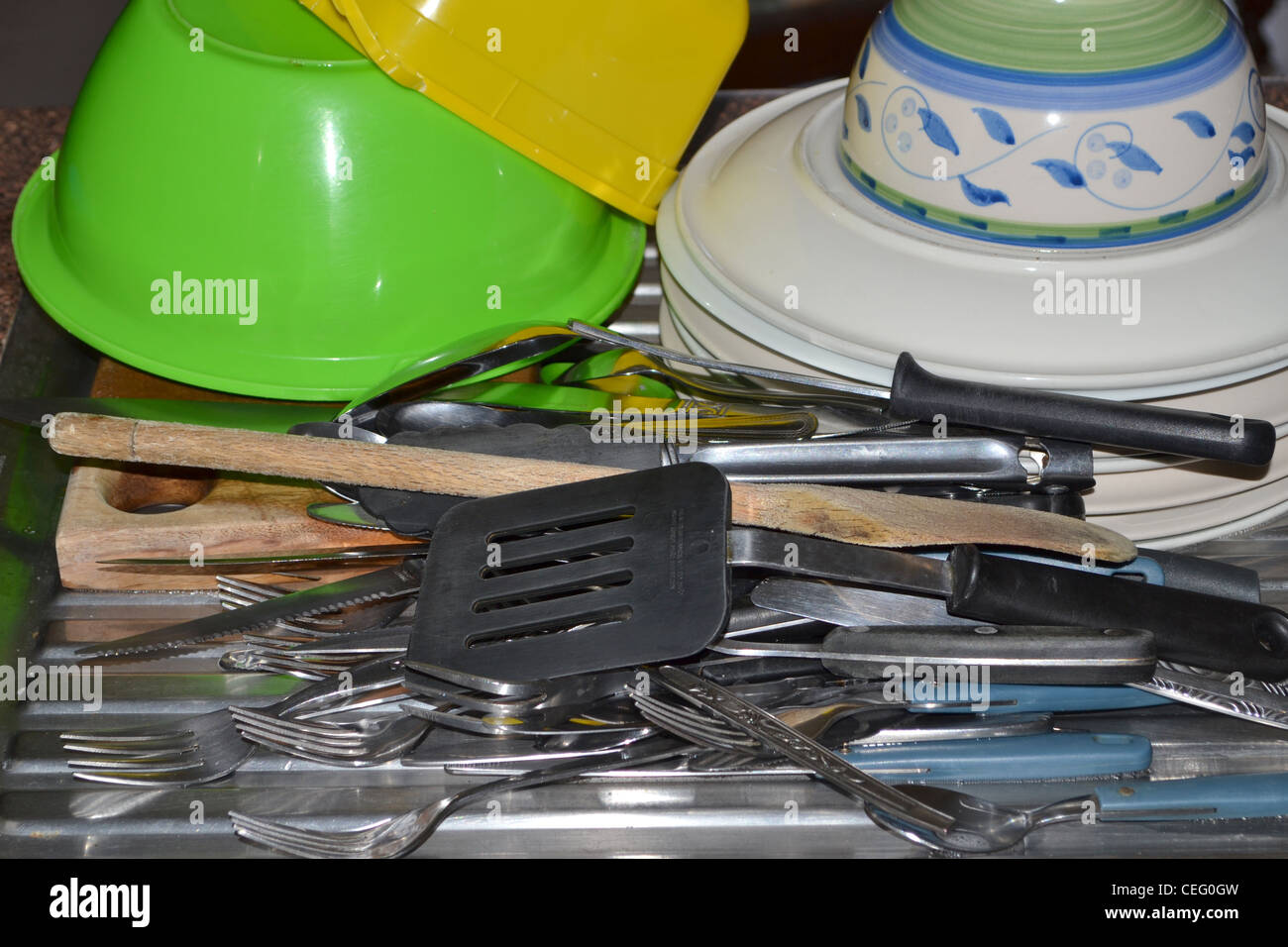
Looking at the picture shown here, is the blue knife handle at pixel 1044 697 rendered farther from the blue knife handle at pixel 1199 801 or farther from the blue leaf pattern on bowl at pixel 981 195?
the blue leaf pattern on bowl at pixel 981 195

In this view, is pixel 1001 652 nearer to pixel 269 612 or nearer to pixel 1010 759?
pixel 1010 759

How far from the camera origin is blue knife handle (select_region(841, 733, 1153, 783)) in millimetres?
481

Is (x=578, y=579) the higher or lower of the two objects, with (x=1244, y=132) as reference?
lower

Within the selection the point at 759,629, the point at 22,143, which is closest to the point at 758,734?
the point at 759,629

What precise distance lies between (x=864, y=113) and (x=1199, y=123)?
0.14 meters

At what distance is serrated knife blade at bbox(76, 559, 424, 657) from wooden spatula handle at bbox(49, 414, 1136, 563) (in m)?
0.05

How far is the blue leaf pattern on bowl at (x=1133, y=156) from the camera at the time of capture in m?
0.49

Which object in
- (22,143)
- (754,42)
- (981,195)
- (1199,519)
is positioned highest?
(754,42)

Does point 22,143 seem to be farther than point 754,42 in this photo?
No

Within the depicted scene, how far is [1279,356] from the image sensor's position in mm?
491

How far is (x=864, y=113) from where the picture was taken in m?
0.54

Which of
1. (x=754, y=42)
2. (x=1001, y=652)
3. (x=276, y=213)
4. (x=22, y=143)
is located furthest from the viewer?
(x=754, y=42)

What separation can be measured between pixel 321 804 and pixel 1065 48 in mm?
422

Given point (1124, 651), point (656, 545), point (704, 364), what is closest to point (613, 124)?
point (704, 364)
